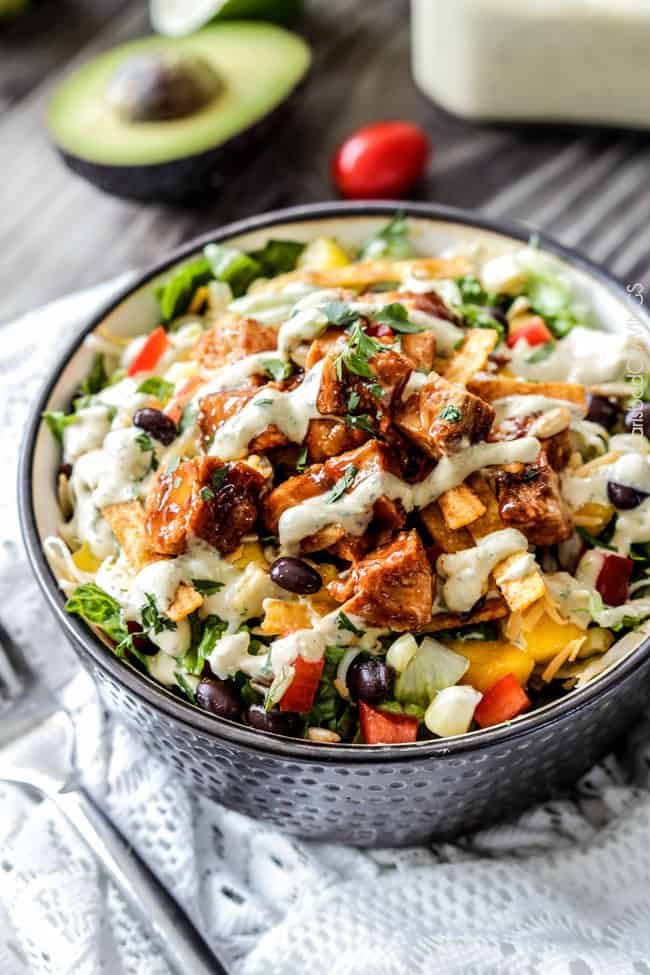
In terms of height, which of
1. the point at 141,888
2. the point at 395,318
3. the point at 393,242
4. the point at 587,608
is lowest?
the point at 141,888

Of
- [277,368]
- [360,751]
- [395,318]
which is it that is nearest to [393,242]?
[395,318]

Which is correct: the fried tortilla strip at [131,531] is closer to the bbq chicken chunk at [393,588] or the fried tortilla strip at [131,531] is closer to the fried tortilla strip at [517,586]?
the bbq chicken chunk at [393,588]

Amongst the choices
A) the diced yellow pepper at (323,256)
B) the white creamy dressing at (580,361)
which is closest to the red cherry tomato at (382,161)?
the diced yellow pepper at (323,256)

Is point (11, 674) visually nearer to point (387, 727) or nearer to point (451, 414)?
point (387, 727)

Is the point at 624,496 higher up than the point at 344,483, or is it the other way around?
the point at 344,483

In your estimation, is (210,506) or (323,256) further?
(323,256)

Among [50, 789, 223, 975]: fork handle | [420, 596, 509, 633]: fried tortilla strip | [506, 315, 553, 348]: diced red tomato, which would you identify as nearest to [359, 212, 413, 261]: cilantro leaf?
[506, 315, 553, 348]: diced red tomato
